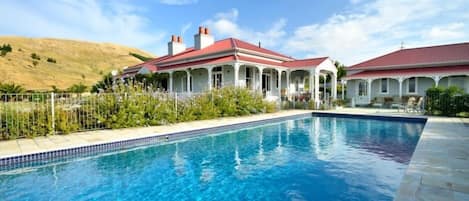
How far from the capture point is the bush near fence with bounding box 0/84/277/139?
7.88 m

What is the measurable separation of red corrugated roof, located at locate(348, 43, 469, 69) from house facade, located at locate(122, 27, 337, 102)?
5818mm

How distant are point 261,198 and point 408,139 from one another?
23.8ft

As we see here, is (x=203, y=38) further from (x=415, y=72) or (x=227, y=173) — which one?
(x=227, y=173)

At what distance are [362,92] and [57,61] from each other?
202ft

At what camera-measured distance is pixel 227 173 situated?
5652mm

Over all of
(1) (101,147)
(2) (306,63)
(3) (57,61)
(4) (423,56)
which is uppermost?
(3) (57,61)

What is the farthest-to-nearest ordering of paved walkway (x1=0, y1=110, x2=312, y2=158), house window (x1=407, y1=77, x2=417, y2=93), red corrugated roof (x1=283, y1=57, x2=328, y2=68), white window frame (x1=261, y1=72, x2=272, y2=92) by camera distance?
1. house window (x1=407, y1=77, x2=417, y2=93)
2. white window frame (x1=261, y1=72, x2=272, y2=92)
3. red corrugated roof (x1=283, y1=57, x2=328, y2=68)
4. paved walkway (x1=0, y1=110, x2=312, y2=158)

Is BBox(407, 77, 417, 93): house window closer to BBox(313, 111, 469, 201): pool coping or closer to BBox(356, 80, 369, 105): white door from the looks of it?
BBox(356, 80, 369, 105): white door

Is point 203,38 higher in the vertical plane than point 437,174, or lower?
higher

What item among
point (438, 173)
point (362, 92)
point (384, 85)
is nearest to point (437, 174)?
point (438, 173)

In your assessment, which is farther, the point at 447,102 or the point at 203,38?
the point at 203,38

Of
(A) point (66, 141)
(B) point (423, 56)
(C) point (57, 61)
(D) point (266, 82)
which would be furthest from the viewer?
(C) point (57, 61)

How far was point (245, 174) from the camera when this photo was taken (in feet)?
18.2

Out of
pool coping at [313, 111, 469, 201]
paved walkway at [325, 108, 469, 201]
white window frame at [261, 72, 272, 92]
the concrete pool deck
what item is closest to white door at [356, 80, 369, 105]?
white window frame at [261, 72, 272, 92]
